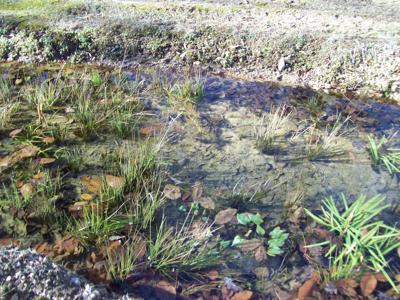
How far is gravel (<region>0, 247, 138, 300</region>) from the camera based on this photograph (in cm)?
214

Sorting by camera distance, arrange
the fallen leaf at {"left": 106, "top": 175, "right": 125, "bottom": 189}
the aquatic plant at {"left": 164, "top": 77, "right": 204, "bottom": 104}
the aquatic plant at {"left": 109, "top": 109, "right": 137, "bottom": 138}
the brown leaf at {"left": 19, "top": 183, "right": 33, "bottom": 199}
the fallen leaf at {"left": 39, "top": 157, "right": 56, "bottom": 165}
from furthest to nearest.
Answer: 1. the aquatic plant at {"left": 164, "top": 77, "right": 204, "bottom": 104}
2. the aquatic plant at {"left": 109, "top": 109, "right": 137, "bottom": 138}
3. the fallen leaf at {"left": 39, "top": 157, "right": 56, "bottom": 165}
4. the fallen leaf at {"left": 106, "top": 175, "right": 125, "bottom": 189}
5. the brown leaf at {"left": 19, "top": 183, "right": 33, "bottom": 199}

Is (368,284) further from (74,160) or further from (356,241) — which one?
(74,160)

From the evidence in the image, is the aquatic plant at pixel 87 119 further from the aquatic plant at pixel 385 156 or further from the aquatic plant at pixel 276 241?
the aquatic plant at pixel 385 156

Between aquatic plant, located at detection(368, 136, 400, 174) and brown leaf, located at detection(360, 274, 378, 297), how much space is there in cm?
128

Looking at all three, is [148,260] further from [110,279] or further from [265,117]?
[265,117]

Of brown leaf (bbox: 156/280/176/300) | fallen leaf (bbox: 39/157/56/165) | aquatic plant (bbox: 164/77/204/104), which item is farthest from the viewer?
aquatic plant (bbox: 164/77/204/104)

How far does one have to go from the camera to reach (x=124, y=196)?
2992mm

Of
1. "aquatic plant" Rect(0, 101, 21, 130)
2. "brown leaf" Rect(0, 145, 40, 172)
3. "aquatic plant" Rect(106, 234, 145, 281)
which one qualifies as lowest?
"aquatic plant" Rect(106, 234, 145, 281)

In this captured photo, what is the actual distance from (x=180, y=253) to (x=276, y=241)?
740 millimetres

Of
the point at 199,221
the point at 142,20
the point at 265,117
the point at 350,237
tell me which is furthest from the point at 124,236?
the point at 142,20

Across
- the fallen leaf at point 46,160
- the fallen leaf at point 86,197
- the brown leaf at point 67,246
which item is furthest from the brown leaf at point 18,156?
the brown leaf at point 67,246

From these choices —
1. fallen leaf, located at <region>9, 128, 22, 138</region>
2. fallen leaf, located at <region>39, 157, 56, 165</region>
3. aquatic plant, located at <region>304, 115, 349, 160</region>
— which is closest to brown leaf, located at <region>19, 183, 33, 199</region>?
fallen leaf, located at <region>39, 157, 56, 165</region>

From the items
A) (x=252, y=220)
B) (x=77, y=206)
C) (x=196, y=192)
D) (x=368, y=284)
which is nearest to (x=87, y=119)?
(x=77, y=206)

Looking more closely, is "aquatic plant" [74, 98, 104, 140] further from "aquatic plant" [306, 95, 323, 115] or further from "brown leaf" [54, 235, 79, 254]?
"aquatic plant" [306, 95, 323, 115]
